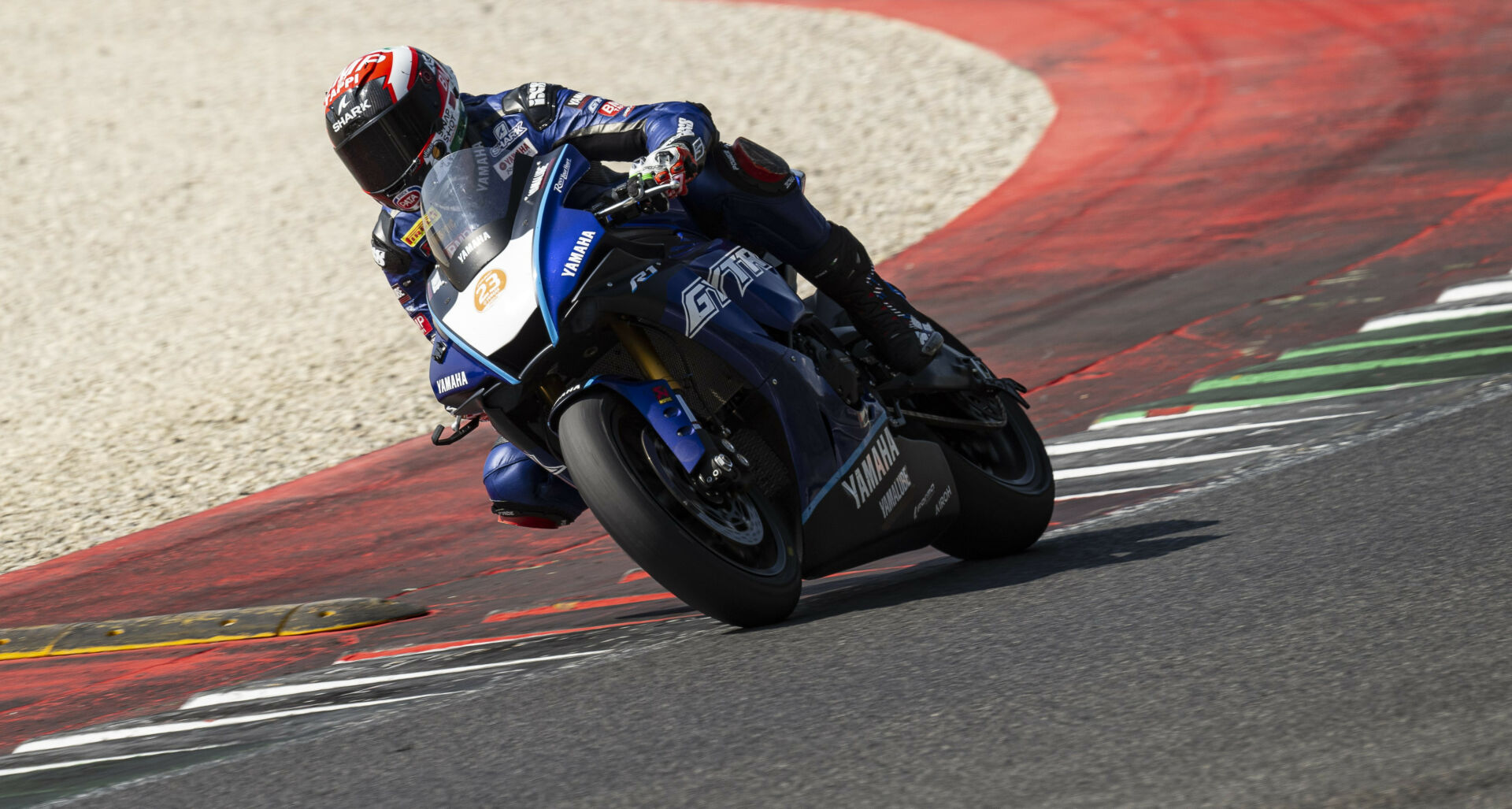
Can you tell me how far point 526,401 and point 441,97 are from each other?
96 cm

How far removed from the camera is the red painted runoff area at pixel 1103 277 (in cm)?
631

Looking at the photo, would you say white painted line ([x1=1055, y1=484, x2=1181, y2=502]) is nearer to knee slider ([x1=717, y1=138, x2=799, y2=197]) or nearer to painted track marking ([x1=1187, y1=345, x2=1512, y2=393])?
painted track marking ([x1=1187, y1=345, x2=1512, y2=393])

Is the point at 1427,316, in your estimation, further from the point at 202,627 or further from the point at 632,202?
the point at 202,627

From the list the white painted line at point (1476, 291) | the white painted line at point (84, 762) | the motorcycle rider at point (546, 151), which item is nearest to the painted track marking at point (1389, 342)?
the white painted line at point (1476, 291)

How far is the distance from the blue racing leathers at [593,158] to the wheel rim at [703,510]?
35.8 inches

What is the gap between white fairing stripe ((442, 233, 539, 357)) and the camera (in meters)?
4.68

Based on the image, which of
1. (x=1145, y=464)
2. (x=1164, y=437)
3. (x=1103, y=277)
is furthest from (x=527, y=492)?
(x=1103, y=277)

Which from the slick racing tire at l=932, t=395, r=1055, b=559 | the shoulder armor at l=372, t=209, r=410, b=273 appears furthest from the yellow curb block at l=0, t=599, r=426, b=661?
the slick racing tire at l=932, t=395, r=1055, b=559

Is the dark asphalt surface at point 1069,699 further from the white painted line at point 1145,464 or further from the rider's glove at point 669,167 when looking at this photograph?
the rider's glove at point 669,167

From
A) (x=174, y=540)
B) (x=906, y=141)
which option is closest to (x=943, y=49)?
(x=906, y=141)

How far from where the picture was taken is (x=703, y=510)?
15.4 ft

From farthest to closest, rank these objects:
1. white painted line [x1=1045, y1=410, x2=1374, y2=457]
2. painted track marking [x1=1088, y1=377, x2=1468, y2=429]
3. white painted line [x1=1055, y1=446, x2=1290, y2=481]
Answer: painted track marking [x1=1088, y1=377, x2=1468, y2=429], white painted line [x1=1045, y1=410, x2=1374, y2=457], white painted line [x1=1055, y1=446, x2=1290, y2=481]

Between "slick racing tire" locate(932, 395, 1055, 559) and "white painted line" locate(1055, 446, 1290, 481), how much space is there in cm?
92

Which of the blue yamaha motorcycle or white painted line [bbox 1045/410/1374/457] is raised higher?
the blue yamaha motorcycle
